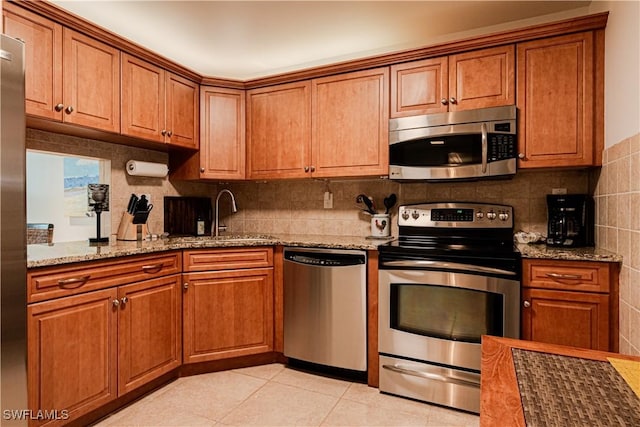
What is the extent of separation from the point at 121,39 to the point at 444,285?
247cm

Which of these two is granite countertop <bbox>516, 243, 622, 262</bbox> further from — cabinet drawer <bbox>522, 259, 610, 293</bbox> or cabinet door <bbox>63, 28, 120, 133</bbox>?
cabinet door <bbox>63, 28, 120, 133</bbox>

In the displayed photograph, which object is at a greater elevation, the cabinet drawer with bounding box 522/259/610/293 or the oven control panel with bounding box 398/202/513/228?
the oven control panel with bounding box 398/202/513/228

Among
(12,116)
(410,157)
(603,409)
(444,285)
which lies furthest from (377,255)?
(12,116)

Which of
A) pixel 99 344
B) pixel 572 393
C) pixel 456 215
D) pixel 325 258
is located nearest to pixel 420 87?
pixel 456 215

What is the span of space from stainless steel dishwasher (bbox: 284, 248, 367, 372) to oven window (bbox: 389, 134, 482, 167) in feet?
2.37

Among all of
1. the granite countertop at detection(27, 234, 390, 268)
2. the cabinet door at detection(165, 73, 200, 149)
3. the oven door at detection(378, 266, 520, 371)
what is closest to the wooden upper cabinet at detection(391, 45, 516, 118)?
the granite countertop at detection(27, 234, 390, 268)

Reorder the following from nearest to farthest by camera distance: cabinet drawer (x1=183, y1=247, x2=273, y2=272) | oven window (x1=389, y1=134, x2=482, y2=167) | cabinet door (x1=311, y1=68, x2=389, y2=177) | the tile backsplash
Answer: the tile backsplash
oven window (x1=389, y1=134, x2=482, y2=167)
cabinet drawer (x1=183, y1=247, x2=273, y2=272)
cabinet door (x1=311, y1=68, x2=389, y2=177)

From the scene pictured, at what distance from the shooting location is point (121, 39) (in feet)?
7.41

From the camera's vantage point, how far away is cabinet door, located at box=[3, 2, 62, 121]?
1.78 m

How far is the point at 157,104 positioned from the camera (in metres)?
2.56

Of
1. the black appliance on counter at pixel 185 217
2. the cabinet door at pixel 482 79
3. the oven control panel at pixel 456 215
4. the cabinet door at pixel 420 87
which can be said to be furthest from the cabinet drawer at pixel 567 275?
the black appliance on counter at pixel 185 217

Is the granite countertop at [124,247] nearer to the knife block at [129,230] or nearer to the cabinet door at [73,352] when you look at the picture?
the knife block at [129,230]

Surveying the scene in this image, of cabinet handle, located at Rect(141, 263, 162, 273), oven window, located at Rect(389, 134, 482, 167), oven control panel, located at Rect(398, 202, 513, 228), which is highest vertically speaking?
oven window, located at Rect(389, 134, 482, 167)

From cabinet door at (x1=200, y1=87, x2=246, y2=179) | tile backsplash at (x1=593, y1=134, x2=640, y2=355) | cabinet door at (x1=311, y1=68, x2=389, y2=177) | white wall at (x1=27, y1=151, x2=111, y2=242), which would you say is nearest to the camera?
tile backsplash at (x1=593, y1=134, x2=640, y2=355)
